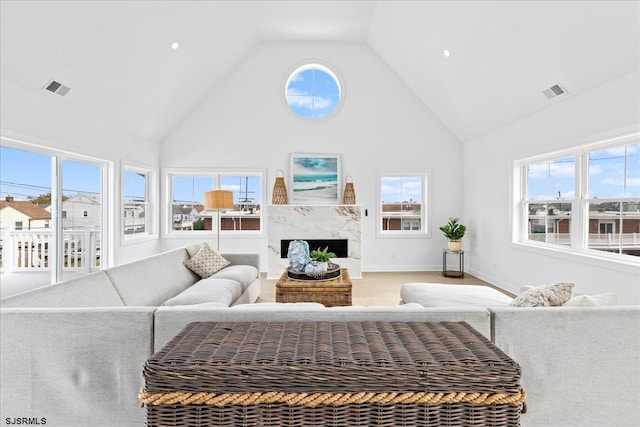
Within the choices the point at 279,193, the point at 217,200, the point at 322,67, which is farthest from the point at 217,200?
the point at 322,67

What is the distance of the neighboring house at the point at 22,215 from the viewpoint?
137 inches

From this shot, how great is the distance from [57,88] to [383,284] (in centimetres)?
481

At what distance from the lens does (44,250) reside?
388 cm

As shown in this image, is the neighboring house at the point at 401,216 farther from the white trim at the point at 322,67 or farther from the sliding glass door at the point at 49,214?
the sliding glass door at the point at 49,214

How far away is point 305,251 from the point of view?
3.92 m

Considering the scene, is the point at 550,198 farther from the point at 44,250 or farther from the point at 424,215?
the point at 44,250

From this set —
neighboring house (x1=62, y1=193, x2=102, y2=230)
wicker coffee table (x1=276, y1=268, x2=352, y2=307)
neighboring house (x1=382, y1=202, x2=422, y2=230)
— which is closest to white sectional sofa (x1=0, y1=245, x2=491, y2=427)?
wicker coffee table (x1=276, y1=268, x2=352, y2=307)

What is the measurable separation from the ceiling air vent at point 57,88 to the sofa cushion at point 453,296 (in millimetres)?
4147

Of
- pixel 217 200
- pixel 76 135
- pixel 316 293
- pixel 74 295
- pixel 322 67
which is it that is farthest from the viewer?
pixel 322 67

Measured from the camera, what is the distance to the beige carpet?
4.52m

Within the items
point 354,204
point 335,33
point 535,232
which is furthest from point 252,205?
point 535,232

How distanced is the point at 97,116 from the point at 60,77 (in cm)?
93

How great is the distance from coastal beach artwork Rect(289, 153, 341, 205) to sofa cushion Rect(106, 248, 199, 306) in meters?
2.87

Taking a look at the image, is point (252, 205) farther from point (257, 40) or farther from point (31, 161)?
point (31, 161)
